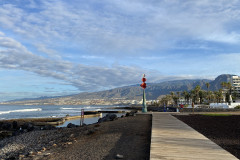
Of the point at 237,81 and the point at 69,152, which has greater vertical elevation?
the point at 237,81

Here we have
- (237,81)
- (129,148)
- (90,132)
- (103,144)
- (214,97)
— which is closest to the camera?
(129,148)

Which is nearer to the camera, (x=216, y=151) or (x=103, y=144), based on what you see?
(x=216, y=151)

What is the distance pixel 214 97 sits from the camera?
11081 cm

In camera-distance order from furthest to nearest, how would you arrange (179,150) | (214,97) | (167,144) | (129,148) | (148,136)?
(214,97) < (148,136) < (129,148) < (167,144) < (179,150)

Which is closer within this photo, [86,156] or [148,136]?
[86,156]

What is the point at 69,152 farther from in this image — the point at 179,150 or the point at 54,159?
the point at 179,150

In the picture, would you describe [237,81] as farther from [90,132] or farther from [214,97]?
[90,132]

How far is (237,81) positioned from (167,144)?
202669mm

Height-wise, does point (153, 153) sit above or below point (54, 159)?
above

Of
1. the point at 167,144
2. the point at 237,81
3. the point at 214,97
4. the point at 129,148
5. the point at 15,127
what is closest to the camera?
the point at 167,144

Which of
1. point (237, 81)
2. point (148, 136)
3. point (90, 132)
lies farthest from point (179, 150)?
point (237, 81)

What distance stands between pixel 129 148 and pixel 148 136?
2.39 meters

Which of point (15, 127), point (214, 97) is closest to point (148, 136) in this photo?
point (15, 127)

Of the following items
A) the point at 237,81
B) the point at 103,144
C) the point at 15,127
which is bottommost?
the point at 15,127
